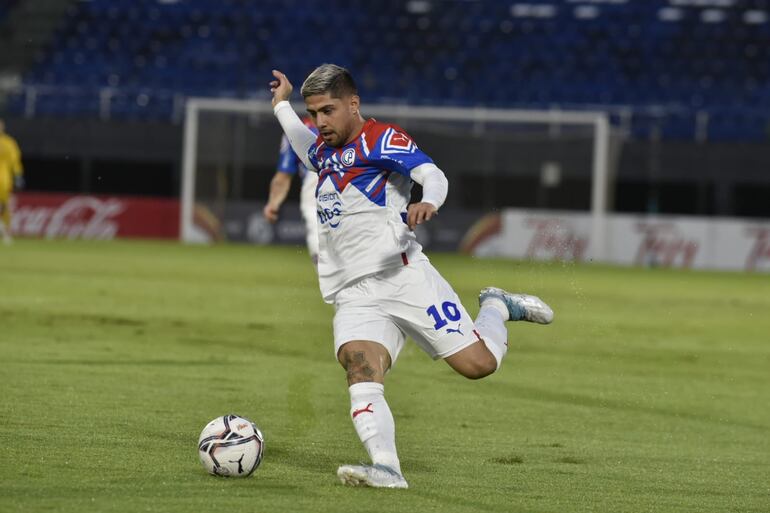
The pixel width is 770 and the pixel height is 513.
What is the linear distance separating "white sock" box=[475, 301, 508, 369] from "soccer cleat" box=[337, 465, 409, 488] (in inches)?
33.4

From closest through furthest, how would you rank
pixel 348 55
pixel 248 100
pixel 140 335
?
pixel 140 335
pixel 248 100
pixel 348 55

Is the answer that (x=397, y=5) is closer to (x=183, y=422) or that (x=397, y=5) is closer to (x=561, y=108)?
(x=561, y=108)

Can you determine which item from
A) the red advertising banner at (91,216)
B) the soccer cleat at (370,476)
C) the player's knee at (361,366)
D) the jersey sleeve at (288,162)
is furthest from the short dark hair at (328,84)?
the red advertising banner at (91,216)

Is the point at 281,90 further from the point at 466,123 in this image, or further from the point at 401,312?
the point at 466,123

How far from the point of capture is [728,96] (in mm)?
32719

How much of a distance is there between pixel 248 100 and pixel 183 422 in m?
24.3

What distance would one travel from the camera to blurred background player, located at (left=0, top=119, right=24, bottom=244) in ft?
88.2

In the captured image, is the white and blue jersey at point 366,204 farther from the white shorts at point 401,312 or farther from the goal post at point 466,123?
the goal post at point 466,123

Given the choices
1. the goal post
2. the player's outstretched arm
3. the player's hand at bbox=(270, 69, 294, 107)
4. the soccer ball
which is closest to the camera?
the soccer ball

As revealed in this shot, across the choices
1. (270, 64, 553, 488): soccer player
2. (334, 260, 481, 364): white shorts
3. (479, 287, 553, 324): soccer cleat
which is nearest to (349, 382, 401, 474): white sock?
(270, 64, 553, 488): soccer player

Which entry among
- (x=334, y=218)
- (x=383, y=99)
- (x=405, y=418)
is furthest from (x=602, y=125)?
(x=334, y=218)

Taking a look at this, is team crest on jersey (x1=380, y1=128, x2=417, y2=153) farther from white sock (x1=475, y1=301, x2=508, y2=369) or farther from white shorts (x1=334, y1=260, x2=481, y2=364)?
white sock (x1=475, y1=301, x2=508, y2=369)

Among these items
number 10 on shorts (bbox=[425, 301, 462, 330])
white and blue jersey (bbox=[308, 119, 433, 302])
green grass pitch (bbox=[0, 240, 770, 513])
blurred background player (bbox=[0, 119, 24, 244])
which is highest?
white and blue jersey (bbox=[308, 119, 433, 302])

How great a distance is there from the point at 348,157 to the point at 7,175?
75.4 feet
